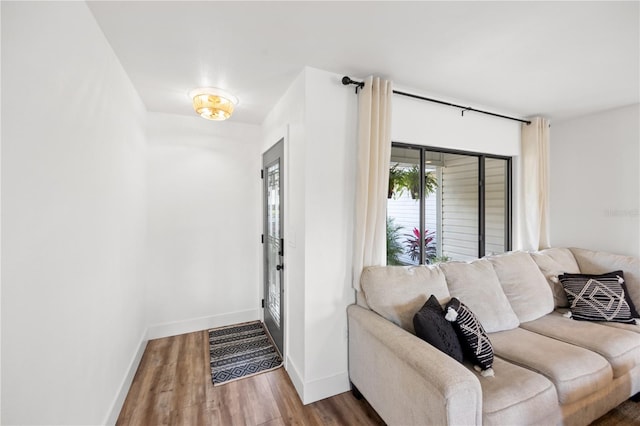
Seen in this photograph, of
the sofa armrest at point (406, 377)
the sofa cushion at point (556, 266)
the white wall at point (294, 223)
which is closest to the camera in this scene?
the sofa armrest at point (406, 377)

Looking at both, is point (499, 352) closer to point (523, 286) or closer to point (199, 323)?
point (523, 286)

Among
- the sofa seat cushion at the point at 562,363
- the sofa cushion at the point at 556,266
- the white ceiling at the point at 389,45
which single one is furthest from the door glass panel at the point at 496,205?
the sofa seat cushion at the point at 562,363

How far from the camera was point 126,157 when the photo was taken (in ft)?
6.90

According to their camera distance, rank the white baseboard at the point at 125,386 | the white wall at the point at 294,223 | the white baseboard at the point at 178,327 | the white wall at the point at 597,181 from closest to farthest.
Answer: the white baseboard at the point at 125,386, the white wall at the point at 294,223, the white baseboard at the point at 178,327, the white wall at the point at 597,181

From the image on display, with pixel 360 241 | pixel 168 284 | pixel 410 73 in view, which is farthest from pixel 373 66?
pixel 168 284

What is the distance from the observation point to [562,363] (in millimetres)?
1566

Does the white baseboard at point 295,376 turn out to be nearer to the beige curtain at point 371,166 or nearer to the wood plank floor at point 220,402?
the wood plank floor at point 220,402

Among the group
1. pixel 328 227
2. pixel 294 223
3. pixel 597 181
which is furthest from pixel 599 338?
pixel 294 223

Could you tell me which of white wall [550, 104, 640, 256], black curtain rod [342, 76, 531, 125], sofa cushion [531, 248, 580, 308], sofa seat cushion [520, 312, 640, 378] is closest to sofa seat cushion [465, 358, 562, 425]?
sofa seat cushion [520, 312, 640, 378]

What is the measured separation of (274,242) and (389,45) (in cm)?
203

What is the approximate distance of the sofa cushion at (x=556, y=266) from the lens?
8.14 feet

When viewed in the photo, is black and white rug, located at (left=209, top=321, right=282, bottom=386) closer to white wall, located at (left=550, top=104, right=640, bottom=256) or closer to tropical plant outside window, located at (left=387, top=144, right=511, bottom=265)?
tropical plant outside window, located at (left=387, top=144, right=511, bottom=265)

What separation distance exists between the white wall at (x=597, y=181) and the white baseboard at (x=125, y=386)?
4.63 m

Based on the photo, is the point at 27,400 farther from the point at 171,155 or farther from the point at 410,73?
the point at 410,73
